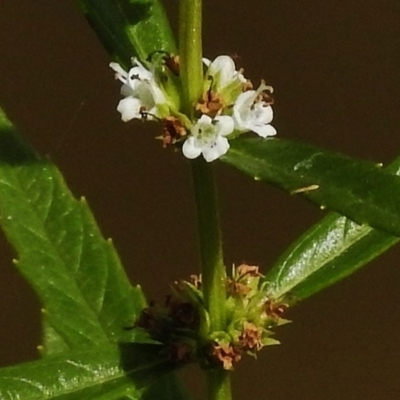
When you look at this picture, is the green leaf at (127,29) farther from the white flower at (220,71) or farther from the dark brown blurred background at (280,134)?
the dark brown blurred background at (280,134)

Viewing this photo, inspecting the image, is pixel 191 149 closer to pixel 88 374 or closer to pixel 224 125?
pixel 224 125

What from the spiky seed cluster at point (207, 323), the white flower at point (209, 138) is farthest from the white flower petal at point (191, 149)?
the spiky seed cluster at point (207, 323)

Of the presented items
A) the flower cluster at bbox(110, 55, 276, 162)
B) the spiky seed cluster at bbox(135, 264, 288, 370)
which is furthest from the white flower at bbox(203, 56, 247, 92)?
the spiky seed cluster at bbox(135, 264, 288, 370)

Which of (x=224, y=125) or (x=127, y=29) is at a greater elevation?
(x=127, y=29)

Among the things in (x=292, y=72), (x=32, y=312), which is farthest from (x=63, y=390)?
(x=32, y=312)

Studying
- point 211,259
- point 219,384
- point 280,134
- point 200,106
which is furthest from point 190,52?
point 280,134

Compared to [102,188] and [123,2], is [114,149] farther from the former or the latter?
[123,2]
